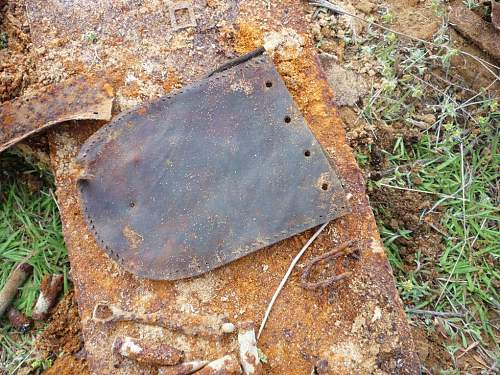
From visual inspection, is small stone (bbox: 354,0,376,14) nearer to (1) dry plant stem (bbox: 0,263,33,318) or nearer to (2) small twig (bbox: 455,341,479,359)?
(2) small twig (bbox: 455,341,479,359)

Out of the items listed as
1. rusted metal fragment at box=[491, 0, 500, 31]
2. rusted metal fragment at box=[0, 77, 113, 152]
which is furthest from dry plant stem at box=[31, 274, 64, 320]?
rusted metal fragment at box=[491, 0, 500, 31]

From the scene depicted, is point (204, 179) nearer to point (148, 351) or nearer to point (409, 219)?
point (148, 351)

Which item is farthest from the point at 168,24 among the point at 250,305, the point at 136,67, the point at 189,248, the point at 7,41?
the point at 250,305

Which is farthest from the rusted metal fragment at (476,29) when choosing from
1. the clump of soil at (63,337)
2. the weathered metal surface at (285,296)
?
the clump of soil at (63,337)

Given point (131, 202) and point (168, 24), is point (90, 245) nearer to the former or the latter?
point (131, 202)

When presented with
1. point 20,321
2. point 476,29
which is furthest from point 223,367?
point 476,29
